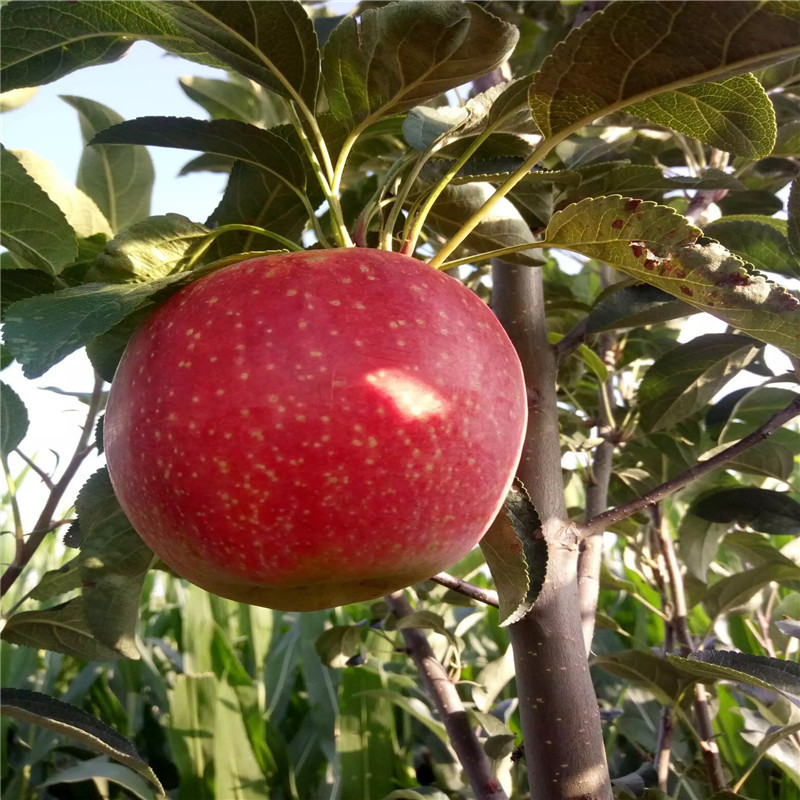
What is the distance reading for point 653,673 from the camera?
1.20 meters

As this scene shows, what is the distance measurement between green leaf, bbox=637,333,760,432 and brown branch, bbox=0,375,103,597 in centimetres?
80

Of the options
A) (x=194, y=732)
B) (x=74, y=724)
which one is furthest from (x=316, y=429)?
(x=194, y=732)

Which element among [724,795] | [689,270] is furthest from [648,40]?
[724,795]

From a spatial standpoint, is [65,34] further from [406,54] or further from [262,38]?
[406,54]

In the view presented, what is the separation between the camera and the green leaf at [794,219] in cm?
92

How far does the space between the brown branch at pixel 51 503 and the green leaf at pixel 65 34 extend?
46 centimetres

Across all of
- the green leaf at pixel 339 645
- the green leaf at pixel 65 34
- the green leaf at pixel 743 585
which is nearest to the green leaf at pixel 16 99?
the green leaf at pixel 65 34

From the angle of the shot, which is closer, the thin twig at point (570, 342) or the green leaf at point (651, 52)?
the green leaf at point (651, 52)

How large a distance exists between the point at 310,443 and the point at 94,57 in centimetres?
54

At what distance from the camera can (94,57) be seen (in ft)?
2.87

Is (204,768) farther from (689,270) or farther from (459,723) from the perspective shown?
(689,270)

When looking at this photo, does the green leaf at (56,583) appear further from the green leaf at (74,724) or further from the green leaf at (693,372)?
the green leaf at (693,372)

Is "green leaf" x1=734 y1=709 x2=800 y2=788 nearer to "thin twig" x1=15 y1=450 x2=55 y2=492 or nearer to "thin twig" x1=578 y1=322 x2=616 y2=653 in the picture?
"thin twig" x1=578 y1=322 x2=616 y2=653

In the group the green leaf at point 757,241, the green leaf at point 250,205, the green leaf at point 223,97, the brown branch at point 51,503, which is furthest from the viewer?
the green leaf at point 223,97
